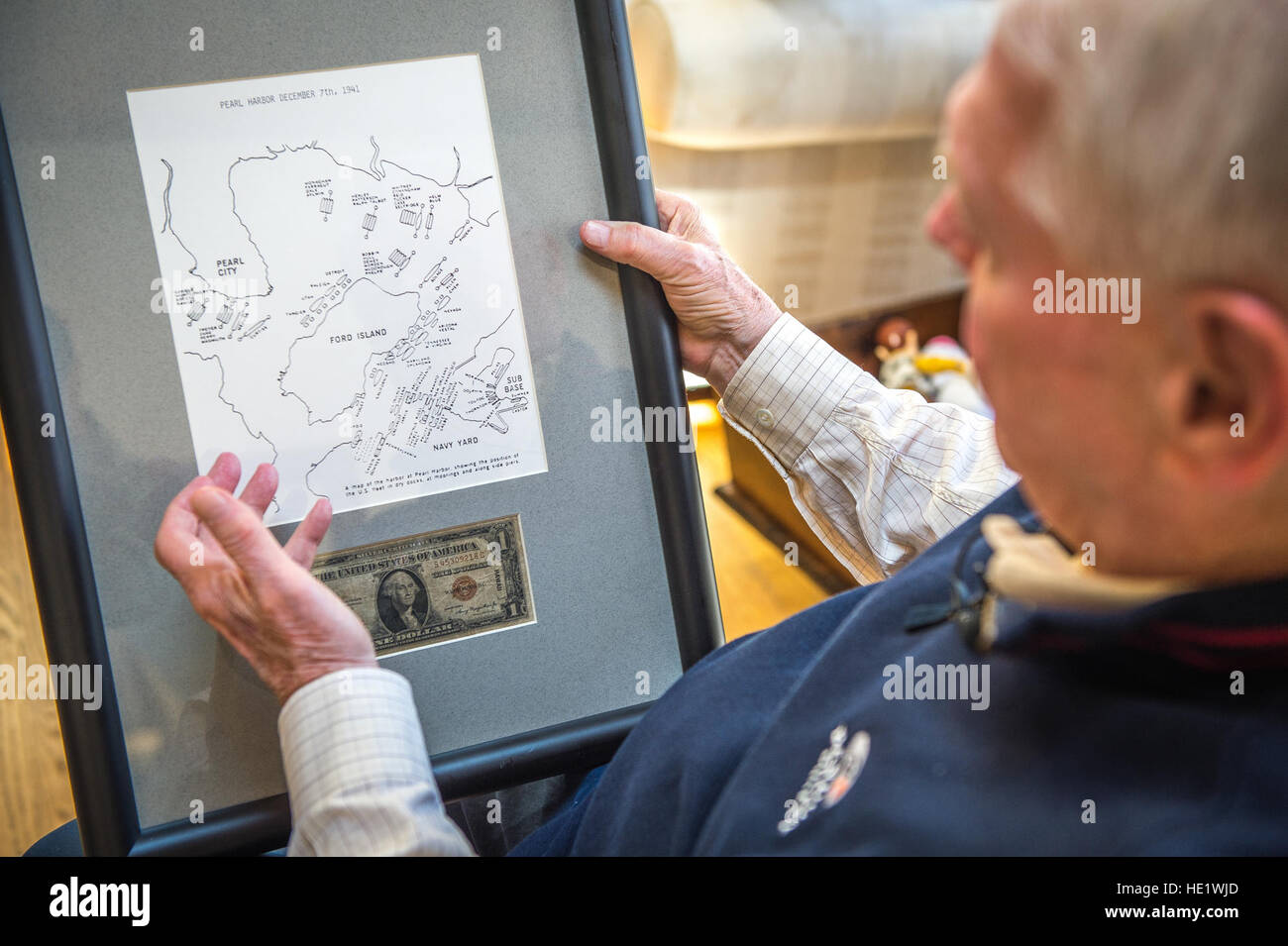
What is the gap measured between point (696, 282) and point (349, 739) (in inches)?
19.5

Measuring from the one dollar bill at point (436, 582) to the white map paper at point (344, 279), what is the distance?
0.15 ft

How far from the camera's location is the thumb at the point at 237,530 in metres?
0.73

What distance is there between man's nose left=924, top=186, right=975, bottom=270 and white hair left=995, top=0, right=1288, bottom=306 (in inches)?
3.0

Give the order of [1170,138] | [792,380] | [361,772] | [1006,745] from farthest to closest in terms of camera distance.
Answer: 1. [792,380]
2. [361,772]
3. [1006,745]
4. [1170,138]

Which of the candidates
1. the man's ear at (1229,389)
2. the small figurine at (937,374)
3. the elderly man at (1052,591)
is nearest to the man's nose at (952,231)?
the elderly man at (1052,591)

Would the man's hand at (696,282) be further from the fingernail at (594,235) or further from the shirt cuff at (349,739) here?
the shirt cuff at (349,739)

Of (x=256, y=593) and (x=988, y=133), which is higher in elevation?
(x=988, y=133)

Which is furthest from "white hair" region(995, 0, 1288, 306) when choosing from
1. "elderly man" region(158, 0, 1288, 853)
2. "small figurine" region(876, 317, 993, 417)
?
"small figurine" region(876, 317, 993, 417)

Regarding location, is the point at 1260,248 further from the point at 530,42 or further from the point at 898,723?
the point at 530,42

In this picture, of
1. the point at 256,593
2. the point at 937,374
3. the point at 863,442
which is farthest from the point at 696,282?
the point at 937,374

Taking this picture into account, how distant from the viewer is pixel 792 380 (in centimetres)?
98

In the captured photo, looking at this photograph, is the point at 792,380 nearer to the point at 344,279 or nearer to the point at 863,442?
the point at 863,442

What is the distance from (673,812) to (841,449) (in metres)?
0.44
